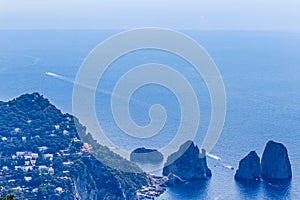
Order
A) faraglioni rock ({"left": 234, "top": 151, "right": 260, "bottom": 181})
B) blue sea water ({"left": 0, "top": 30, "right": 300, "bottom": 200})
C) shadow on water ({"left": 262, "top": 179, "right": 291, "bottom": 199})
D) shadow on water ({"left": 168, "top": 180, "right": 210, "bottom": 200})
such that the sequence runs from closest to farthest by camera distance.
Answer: shadow on water ({"left": 168, "top": 180, "right": 210, "bottom": 200}) < shadow on water ({"left": 262, "top": 179, "right": 291, "bottom": 199}) < blue sea water ({"left": 0, "top": 30, "right": 300, "bottom": 200}) < faraglioni rock ({"left": 234, "top": 151, "right": 260, "bottom": 181})

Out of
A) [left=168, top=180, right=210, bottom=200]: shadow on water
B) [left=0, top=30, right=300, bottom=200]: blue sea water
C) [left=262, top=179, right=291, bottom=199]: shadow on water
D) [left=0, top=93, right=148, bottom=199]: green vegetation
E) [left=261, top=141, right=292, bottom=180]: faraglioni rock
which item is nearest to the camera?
[left=0, top=93, right=148, bottom=199]: green vegetation

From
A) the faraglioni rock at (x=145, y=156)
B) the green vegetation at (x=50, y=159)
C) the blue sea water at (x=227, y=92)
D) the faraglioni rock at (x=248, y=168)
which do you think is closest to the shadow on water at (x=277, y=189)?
the blue sea water at (x=227, y=92)

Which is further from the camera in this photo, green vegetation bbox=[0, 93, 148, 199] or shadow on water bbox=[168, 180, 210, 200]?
shadow on water bbox=[168, 180, 210, 200]

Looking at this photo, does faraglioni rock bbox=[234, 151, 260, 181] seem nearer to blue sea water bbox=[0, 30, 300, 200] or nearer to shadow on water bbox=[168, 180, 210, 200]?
blue sea water bbox=[0, 30, 300, 200]

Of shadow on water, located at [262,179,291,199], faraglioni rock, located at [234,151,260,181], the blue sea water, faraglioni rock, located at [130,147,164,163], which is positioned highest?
the blue sea water

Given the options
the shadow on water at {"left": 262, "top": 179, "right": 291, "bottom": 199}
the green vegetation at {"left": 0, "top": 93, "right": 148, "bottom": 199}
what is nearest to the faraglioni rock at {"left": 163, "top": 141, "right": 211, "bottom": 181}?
the green vegetation at {"left": 0, "top": 93, "right": 148, "bottom": 199}

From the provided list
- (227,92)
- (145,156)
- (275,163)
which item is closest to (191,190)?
(145,156)

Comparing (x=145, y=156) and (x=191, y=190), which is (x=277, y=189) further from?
(x=145, y=156)
